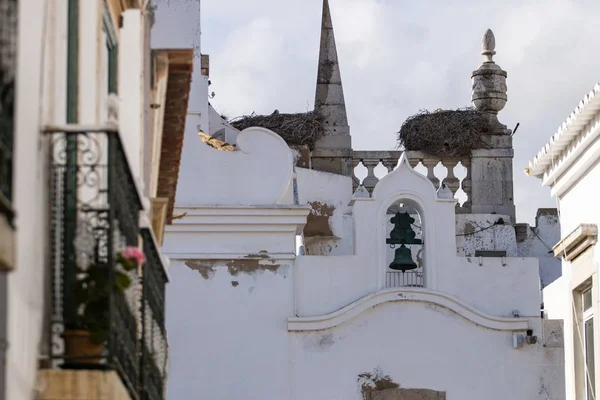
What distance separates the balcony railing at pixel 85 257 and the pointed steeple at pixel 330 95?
1674cm

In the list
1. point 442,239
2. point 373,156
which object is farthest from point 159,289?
point 373,156

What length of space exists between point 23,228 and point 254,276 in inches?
423

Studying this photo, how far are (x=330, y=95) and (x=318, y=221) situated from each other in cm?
417

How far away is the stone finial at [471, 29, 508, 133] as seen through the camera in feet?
77.3

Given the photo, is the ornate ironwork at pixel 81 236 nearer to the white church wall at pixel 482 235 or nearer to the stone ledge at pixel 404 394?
the stone ledge at pixel 404 394

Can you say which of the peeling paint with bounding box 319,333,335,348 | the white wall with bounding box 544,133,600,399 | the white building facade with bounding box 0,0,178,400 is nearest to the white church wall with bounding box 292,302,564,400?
the peeling paint with bounding box 319,333,335,348

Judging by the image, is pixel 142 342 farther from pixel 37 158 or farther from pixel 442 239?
pixel 442 239

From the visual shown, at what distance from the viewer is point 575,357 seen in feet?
48.5

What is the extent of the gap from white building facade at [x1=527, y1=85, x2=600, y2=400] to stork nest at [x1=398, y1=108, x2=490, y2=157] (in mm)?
7081

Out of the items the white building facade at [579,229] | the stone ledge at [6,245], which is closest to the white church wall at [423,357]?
the white building facade at [579,229]

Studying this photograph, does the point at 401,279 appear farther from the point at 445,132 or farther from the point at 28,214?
the point at 28,214

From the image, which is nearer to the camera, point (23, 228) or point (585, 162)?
point (23, 228)

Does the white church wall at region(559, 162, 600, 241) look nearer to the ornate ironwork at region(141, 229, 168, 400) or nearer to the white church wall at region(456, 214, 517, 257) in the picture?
the ornate ironwork at region(141, 229, 168, 400)

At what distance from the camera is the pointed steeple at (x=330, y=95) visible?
2323cm
